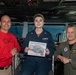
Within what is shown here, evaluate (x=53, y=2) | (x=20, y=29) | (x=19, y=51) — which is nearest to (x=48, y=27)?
(x=20, y=29)

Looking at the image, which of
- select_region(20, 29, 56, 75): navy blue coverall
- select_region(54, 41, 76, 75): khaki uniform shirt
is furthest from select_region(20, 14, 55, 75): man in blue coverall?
select_region(54, 41, 76, 75): khaki uniform shirt

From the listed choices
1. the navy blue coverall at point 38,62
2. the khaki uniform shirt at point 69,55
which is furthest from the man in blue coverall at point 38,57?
the khaki uniform shirt at point 69,55

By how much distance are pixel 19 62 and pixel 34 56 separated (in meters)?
0.37

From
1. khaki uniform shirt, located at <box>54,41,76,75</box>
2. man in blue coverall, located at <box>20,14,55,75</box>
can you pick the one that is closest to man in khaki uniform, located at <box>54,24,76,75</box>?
khaki uniform shirt, located at <box>54,41,76,75</box>

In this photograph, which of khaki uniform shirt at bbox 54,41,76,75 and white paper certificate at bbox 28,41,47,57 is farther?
white paper certificate at bbox 28,41,47,57

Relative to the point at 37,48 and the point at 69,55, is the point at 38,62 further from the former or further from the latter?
the point at 69,55

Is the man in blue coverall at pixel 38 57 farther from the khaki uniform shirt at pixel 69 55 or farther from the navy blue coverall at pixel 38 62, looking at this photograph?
the khaki uniform shirt at pixel 69 55

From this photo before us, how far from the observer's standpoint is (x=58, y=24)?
30.7 ft

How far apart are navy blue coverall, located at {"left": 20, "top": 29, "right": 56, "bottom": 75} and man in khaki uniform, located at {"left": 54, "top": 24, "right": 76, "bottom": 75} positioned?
0.17 metres

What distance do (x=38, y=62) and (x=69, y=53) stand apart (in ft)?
1.52

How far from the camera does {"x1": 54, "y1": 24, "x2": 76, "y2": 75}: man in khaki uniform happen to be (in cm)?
256

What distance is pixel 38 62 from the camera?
2717 millimetres

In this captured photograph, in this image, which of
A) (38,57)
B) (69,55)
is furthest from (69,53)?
(38,57)

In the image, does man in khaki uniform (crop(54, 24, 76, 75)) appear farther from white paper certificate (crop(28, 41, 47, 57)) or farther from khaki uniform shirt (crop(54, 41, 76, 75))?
white paper certificate (crop(28, 41, 47, 57))
